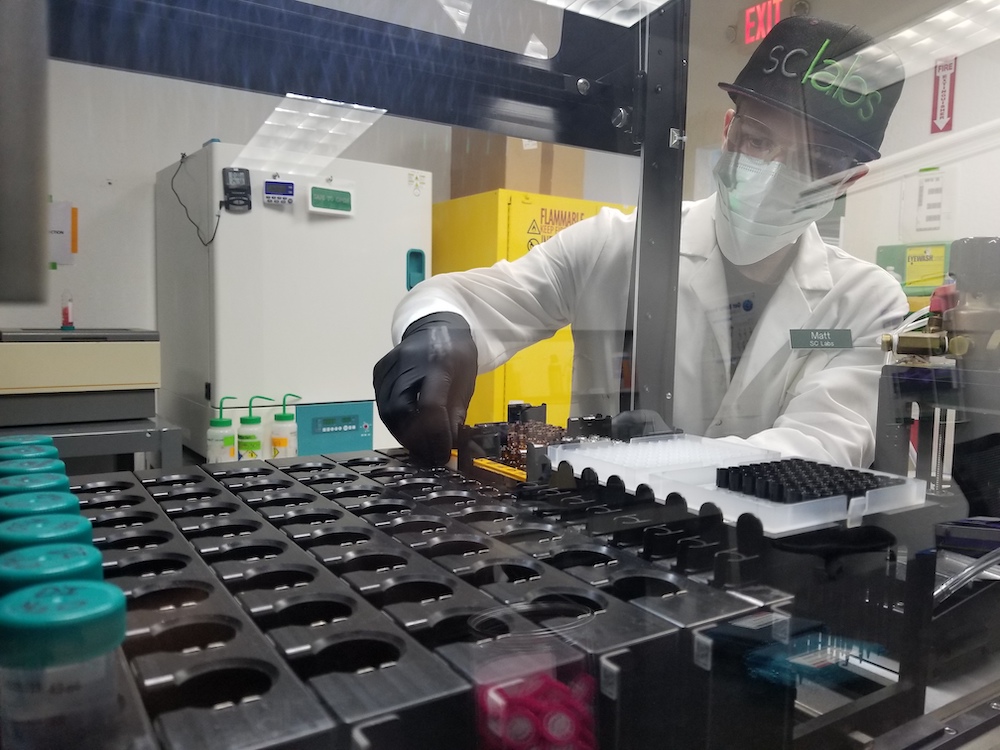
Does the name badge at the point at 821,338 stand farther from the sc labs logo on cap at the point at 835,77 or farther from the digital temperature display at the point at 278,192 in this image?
the digital temperature display at the point at 278,192

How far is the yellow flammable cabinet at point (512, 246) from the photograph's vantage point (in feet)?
5.00

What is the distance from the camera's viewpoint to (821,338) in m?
1.11

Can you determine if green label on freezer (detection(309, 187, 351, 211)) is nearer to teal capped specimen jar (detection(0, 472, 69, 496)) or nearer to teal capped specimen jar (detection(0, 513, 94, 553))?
teal capped specimen jar (detection(0, 472, 69, 496))

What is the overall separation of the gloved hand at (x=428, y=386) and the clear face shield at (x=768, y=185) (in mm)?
534

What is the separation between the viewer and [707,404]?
1310 millimetres

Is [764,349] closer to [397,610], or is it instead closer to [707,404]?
[707,404]

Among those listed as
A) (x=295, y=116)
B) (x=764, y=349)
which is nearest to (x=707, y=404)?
(x=764, y=349)

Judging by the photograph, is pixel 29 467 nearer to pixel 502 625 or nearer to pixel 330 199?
pixel 502 625

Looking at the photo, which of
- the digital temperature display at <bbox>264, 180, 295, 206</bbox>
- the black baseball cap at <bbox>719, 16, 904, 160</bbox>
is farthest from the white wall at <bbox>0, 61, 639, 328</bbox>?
the black baseball cap at <bbox>719, 16, 904, 160</bbox>

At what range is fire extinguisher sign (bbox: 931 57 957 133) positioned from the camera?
0.99m

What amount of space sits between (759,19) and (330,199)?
92 centimetres

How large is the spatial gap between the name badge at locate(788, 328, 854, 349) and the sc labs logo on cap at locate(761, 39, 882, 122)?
330mm

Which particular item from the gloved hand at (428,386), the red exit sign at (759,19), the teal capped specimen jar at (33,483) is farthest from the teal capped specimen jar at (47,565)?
the red exit sign at (759,19)

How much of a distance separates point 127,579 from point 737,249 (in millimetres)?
1099
